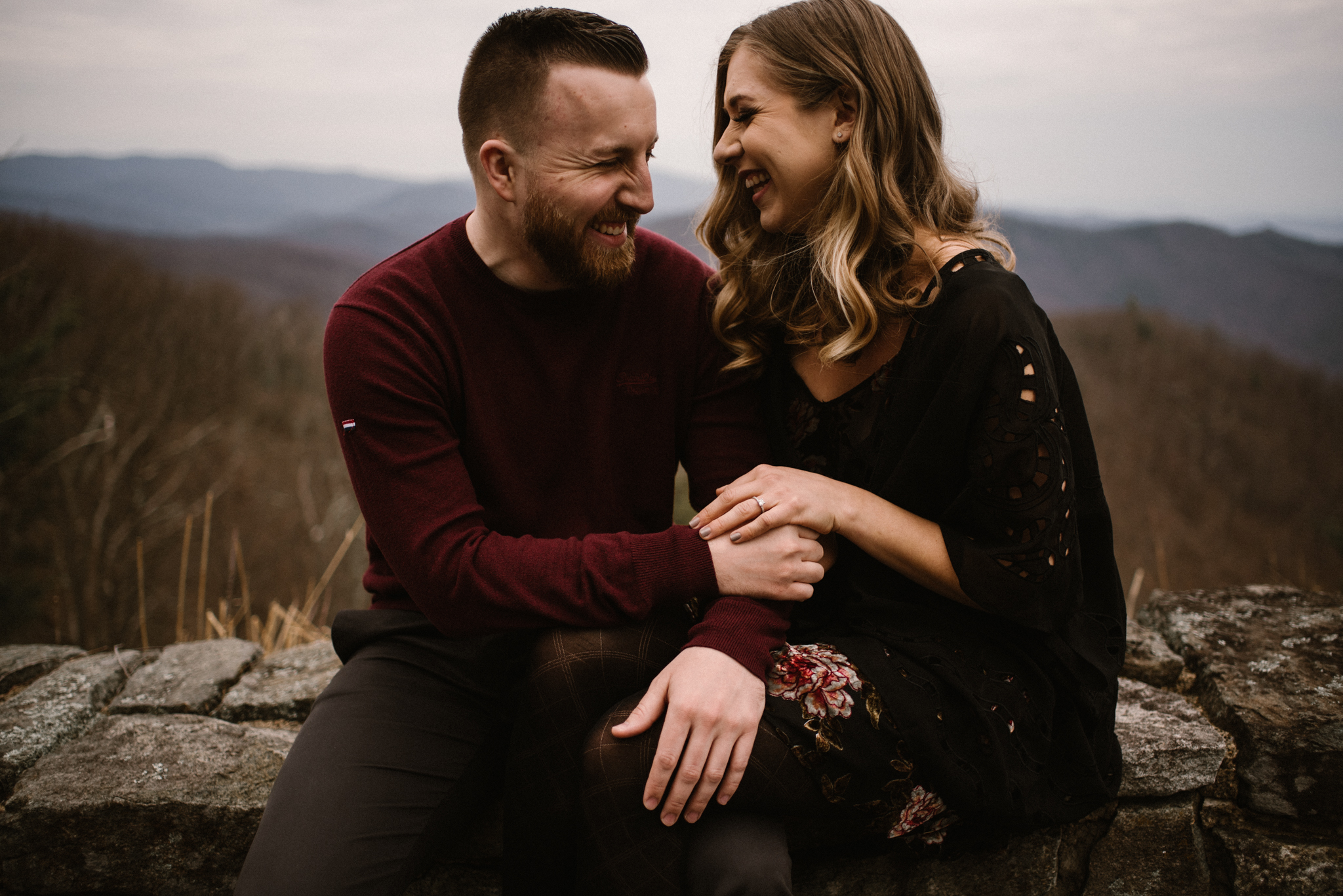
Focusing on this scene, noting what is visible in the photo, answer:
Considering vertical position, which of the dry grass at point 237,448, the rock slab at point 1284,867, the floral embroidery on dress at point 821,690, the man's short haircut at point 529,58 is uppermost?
the man's short haircut at point 529,58

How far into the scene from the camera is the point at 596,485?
68.1 inches

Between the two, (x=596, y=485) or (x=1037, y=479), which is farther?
(x=596, y=485)

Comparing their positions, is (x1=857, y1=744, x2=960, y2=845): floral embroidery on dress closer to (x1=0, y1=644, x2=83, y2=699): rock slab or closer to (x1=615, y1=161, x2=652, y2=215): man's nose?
(x1=615, y1=161, x2=652, y2=215): man's nose

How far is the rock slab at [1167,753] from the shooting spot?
1573mm

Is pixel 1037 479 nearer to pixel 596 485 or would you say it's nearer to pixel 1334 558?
pixel 596 485

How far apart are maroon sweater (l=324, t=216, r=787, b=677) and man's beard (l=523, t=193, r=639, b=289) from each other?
0.08 m

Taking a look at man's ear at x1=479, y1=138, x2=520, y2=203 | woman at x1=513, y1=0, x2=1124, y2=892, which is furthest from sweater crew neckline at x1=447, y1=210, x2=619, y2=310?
woman at x1=513, y1=0, x2=1124, y2=892

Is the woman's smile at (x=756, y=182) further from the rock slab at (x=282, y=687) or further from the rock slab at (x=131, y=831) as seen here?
the rock slab at (x=131, y=831)

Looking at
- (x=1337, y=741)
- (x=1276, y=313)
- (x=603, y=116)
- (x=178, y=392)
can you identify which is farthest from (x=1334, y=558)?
(x=178, y=392)

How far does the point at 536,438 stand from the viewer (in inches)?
66.7

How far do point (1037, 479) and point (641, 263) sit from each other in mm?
1006

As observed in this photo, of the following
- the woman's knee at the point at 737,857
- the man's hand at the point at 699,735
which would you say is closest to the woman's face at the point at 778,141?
the man's hand at the point at 699,735

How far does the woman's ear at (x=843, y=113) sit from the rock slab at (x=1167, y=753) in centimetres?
134

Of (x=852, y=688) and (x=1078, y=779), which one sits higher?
(x=852, y=688)
